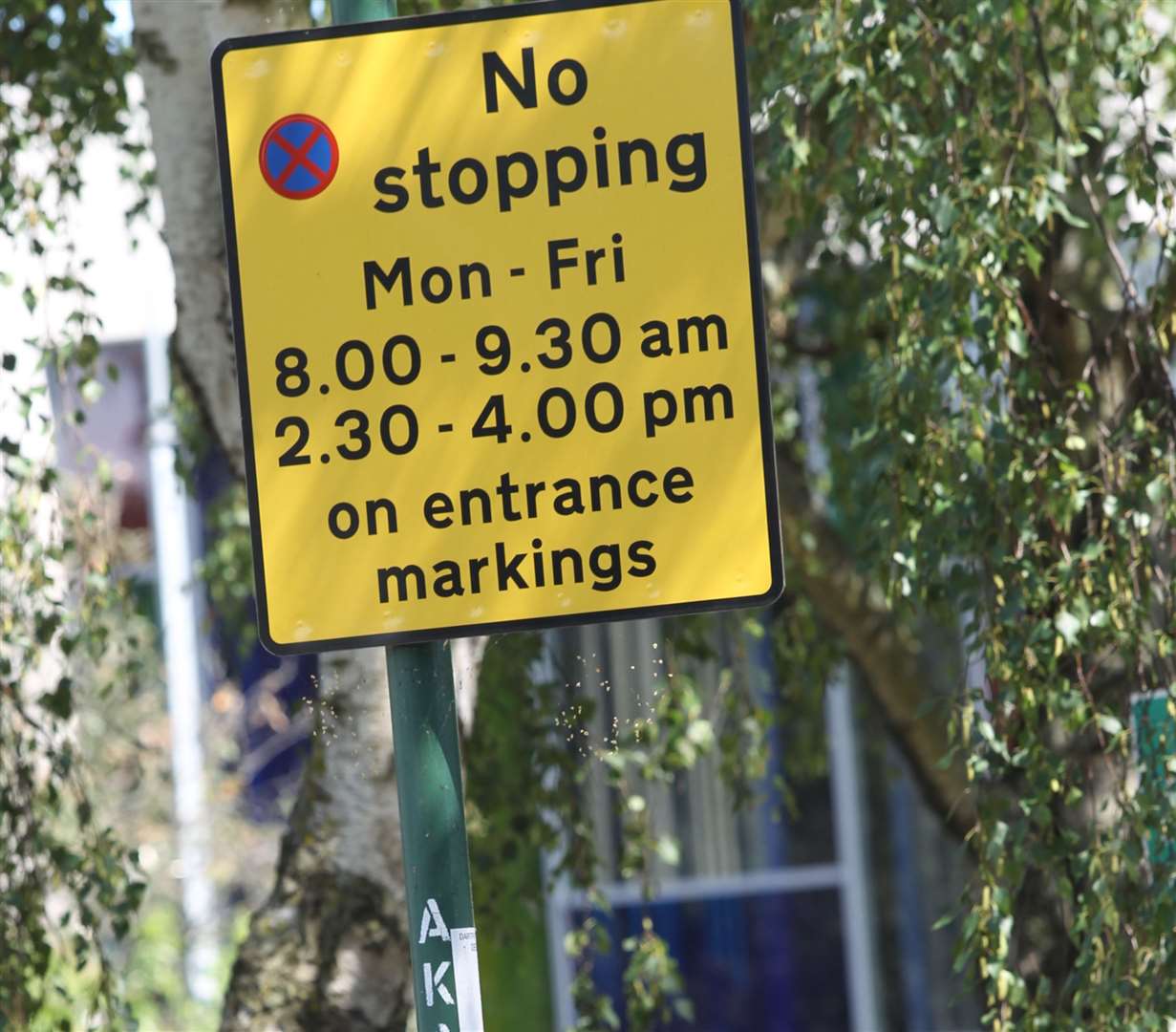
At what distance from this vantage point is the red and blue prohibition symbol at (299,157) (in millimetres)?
2092

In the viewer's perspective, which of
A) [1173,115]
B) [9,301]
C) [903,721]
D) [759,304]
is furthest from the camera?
[9,301]

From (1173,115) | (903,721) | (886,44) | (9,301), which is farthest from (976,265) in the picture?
(9,301)

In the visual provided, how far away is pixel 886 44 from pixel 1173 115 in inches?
113

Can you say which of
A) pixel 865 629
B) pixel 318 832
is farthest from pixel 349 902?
pixel 865 629

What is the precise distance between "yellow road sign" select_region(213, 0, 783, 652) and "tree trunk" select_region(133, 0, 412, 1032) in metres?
1.49

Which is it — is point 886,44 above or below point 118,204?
below

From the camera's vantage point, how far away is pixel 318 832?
3592 millimetres

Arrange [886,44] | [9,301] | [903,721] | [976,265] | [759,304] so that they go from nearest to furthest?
1. [759,304]
2. [976,265]
3. [886,44]
4. [903,721]
5. [9,301]

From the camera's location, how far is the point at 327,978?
3.55m

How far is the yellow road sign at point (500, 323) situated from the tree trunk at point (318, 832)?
58.7 inches

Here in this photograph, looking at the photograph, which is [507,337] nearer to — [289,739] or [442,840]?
[442,840]

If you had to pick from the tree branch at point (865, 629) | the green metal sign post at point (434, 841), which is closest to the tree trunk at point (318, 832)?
the green metal sign post at point (434, 841)

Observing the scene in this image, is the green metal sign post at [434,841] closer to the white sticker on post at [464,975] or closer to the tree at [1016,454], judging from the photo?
the white sticker on post at [464,975]

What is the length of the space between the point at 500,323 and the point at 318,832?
1.82 m
